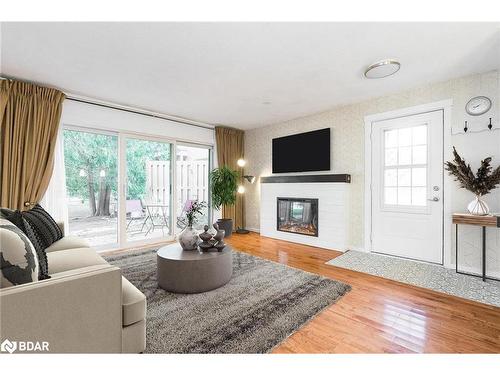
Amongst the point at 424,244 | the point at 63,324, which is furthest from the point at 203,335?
the point at 424,244

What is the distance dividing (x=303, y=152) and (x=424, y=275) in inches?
102

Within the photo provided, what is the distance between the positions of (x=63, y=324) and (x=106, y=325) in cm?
19

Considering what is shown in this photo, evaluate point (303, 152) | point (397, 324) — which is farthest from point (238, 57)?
point (397, 324)

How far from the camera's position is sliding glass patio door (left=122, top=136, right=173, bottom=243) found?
4.05m

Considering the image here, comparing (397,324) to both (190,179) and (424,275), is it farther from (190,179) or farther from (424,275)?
(190,179)

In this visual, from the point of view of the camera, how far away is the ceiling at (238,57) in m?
1.97

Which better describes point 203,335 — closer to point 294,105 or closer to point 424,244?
point 424,244

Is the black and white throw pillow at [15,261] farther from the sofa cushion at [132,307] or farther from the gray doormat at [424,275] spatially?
the gray doormat at [424,275]

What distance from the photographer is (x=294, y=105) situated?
3861 mm

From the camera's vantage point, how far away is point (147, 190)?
4301 millimetres

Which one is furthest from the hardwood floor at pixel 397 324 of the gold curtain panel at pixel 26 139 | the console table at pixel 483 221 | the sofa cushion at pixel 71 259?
the gold curtain panel at pixel 26 139

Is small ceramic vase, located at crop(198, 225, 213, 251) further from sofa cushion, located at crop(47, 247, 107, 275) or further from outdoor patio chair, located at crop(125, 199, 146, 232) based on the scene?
outdoor patio chair, located at crop(125, 199, 146, 232)

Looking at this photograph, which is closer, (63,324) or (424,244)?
(63,324)

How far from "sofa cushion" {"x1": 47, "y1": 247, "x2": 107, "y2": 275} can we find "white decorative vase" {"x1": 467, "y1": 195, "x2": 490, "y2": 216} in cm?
368
